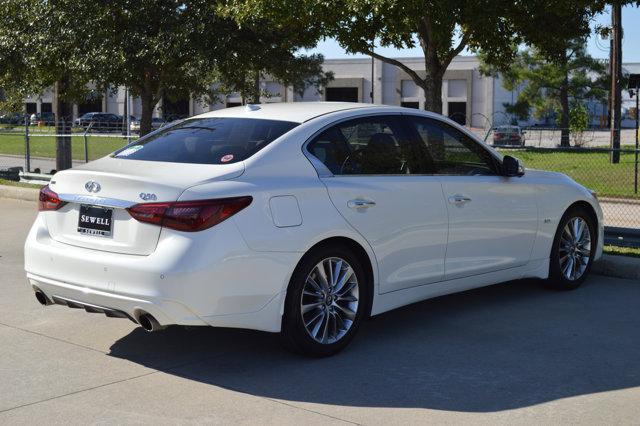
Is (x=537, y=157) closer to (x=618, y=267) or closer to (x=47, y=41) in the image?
(x=47, y=41)

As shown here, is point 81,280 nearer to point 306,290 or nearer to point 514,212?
point 306,290

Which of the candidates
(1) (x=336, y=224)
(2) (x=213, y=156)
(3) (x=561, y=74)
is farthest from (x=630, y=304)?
(3) (x=561, y=74)

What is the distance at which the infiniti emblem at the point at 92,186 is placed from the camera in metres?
5.76

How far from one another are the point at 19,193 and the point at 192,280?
38.2 ft

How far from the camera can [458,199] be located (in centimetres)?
690

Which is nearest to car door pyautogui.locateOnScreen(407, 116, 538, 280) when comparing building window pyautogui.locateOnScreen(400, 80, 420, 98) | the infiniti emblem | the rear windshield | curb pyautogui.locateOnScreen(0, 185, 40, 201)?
the rear windshield

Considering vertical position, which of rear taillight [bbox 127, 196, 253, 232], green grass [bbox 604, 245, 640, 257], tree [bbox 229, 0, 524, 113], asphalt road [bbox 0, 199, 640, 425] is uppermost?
tree [bbox 229, 0, 524, 113]

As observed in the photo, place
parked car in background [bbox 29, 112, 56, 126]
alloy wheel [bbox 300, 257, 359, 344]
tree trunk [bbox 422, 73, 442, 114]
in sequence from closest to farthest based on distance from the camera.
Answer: alloy wheel [bbox 300, 257, 359, 344] < tree trunk [bbox 422, 73, 442, 114] < parked car in background [bbox 29, 112, 56, 126]

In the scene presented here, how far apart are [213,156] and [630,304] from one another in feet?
13.1

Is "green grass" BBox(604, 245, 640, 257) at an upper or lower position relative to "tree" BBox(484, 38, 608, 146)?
lower

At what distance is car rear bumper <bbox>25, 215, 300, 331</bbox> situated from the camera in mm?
5336

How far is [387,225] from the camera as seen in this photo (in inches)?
249

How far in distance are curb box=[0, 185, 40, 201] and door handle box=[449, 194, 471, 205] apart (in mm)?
10263

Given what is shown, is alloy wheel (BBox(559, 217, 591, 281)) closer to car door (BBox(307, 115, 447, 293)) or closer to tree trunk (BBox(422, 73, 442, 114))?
car door (BBox(307, 115, 447, 293))
